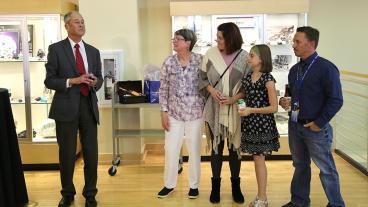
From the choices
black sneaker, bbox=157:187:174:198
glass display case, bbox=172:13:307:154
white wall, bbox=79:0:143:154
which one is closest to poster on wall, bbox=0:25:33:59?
white wall, bbox=79:0:143:154

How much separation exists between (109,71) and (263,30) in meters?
2.06

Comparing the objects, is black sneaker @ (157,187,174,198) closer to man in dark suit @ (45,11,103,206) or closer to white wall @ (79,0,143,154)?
man in dark suit @ (45,11,103,206)

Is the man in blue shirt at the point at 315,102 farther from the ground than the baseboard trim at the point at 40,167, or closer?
farther from the ground

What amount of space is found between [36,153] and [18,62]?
3.71 feet

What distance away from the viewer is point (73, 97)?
3617mm

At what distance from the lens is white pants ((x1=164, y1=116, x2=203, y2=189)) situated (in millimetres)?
3814

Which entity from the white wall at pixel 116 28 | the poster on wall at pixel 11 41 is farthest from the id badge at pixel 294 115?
the poster on wall at pixel 11 41

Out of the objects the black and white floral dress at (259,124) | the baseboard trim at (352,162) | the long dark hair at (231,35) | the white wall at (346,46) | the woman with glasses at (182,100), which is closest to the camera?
the black and white floral dress at (259,124)

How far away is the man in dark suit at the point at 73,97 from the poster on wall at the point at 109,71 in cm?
130

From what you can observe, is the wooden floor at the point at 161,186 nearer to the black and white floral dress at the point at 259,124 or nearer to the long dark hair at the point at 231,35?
the black and white floral dress at the point at 259,124

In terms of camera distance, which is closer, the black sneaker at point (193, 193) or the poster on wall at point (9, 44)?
the black sneaker at point (193, 193)

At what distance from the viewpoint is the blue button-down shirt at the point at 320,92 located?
312 cm

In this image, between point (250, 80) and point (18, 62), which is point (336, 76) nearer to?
point (250, 80)

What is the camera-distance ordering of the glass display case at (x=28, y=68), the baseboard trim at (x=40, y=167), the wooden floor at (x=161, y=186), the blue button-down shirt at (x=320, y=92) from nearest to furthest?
the blue button-down shirt at (x=320, y=92)
the wooden floor at (x=161, y=186)
the glass display case at (x=28, y=68)
the baseboard trim at (x=40, y=167)
